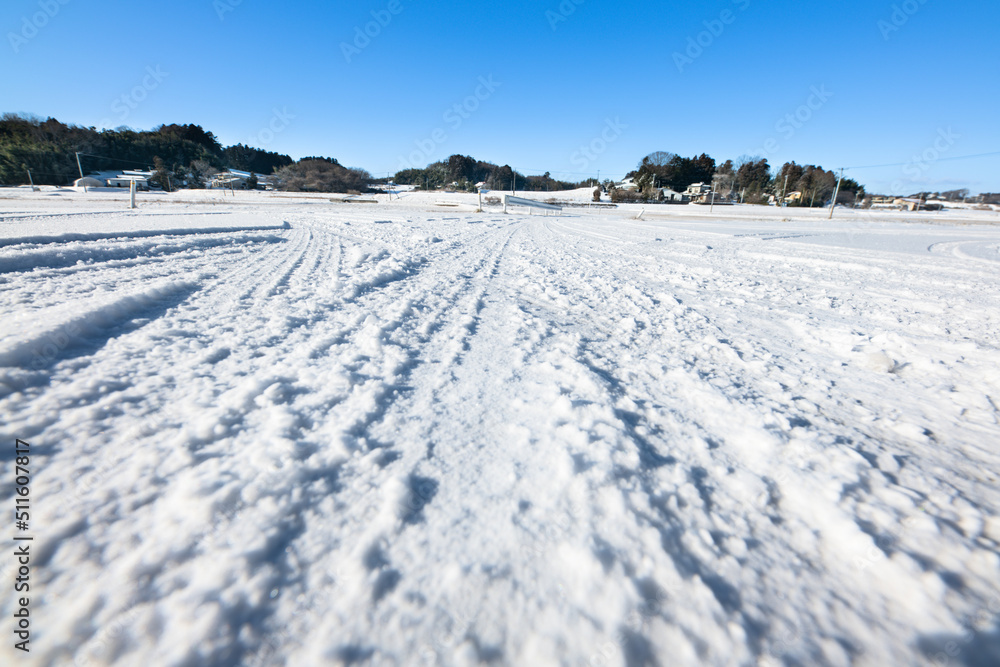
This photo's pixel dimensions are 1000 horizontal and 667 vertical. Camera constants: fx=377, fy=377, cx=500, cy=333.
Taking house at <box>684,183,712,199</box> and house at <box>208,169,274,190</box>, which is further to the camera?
house at <box>684,183,712,199</box>

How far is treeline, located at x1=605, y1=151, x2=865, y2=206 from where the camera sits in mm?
61594

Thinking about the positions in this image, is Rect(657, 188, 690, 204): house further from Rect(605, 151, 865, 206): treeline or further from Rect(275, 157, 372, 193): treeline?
Rect(275, 157, 372, 193): treeline

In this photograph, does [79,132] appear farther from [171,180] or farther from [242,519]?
[242,519]

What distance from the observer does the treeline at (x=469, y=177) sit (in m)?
78.1

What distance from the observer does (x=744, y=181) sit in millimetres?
66188

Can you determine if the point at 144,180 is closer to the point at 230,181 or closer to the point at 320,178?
the point at 230,181

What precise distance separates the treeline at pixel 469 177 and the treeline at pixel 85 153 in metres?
Result: 37.7

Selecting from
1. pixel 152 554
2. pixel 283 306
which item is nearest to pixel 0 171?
pixel 283 306

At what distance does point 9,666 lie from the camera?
964 millimetres

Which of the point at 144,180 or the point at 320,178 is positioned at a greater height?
the point at 320,178

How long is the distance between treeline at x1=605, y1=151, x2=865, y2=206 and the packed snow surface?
66581mm

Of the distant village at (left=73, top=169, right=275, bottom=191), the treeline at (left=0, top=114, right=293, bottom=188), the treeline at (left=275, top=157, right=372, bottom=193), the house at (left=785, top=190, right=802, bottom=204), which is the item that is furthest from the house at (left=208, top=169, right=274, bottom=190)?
the house at (left=785, top=190, right=802, bottom=204)

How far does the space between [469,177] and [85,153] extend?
194 feet

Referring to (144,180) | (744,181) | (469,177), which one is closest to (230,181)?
(144,180)
